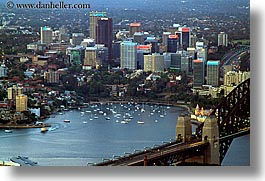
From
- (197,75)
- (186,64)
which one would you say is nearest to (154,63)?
(186,64)

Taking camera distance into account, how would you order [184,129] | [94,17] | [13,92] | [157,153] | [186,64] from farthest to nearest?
1. [186,64]
2. [13,92]
3. [94,17]
4. [184,129]
5. [157,153]

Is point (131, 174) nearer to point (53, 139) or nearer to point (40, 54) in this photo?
point (53, 139)

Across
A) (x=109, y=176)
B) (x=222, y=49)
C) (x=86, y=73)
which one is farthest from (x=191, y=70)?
(x=109, y=176)

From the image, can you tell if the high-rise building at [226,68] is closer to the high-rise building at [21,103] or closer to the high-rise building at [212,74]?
the high-rise building at [212,74]

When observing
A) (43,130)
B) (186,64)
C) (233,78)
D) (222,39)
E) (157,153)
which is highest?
(222,39)

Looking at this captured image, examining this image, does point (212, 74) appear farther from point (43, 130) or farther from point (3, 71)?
point (3, 71)

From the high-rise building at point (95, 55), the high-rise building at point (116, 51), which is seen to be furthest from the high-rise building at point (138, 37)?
the high-rise building at point (95, 55)

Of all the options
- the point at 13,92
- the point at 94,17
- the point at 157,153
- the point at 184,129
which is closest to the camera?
the point at 157,153
